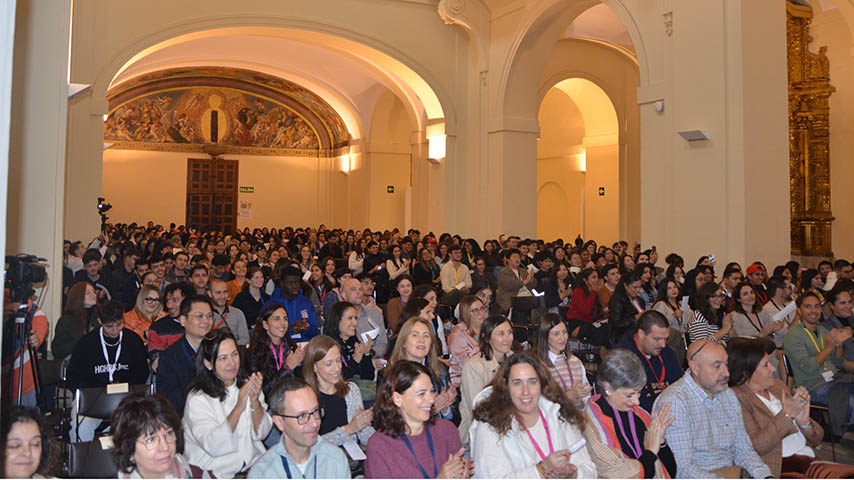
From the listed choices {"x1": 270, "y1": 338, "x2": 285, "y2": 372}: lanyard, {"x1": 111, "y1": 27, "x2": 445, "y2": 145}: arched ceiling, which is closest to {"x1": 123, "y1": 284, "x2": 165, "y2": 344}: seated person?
{"x1": 270, "y1": 338, "x2": 285, "y2": 372}: lanyard

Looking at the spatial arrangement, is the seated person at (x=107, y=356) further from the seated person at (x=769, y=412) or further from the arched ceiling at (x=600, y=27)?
the arched ceiling at (x=600, y=27)

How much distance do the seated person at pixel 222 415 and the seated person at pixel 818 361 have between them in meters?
4.23

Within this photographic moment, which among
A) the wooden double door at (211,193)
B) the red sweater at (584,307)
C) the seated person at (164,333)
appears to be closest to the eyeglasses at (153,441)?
the seated person at (164,333)

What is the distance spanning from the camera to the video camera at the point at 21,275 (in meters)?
4.42

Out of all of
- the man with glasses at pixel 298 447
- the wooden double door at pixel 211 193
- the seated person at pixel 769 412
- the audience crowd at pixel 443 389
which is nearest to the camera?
the man with glasses at pixel 298 447

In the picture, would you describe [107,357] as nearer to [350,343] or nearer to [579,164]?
[350,343]

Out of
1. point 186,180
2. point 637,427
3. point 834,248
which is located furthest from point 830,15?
Answer: point 186,180

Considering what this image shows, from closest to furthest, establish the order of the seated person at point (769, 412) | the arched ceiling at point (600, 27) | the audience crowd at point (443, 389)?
the audience crowd at point (443, 389), the seated person at point (769, 412), the arched ceiling at point (600, 27)

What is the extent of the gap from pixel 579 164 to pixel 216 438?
18926mm

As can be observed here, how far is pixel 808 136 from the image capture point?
14.5 meters

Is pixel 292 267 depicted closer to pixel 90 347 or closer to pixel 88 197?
pixel 90 347

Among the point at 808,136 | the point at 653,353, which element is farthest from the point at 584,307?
the point at 808,136

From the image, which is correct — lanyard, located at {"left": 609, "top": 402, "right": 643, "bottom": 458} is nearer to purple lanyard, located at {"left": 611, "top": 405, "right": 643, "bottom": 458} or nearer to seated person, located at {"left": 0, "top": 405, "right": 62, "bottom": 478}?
purple lanyard, located at {"left": 611, "top": 405, "right": 643, "bottom": 458}

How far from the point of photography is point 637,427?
4047mm
